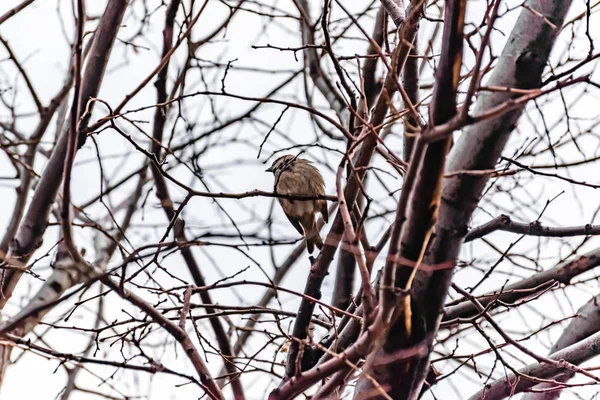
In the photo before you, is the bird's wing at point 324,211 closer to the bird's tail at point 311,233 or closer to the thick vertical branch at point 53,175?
the bird's tail at point 311,233

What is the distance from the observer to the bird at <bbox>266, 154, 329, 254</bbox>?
5827 millimetres

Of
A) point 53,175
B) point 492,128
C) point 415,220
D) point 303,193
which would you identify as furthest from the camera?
point 303,193

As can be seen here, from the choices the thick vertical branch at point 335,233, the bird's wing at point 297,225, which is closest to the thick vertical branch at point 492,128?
the thick vertical branch at point 335,233

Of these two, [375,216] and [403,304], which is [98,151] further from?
[375,216]

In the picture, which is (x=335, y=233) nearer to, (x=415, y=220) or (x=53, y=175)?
(x=415, y=220)

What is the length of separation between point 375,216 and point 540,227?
3.23m

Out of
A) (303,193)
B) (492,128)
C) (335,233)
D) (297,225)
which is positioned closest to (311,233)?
(297,225)

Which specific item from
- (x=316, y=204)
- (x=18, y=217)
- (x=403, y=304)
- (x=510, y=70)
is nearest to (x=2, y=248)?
(x=18, y=217)

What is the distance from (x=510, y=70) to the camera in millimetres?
2279

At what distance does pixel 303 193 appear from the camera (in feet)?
19.6

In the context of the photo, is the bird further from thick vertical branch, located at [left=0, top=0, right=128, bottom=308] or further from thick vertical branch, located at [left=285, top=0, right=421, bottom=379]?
thick vertical branch, located at [left=0, top=0, right=128, bottom=308]

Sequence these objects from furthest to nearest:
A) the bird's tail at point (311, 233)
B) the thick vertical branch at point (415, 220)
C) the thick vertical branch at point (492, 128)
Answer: the bird's tail at point (311, 233)
the thick vertical branch at point (492, 128)
the thick vertical branch at point (415, 220)

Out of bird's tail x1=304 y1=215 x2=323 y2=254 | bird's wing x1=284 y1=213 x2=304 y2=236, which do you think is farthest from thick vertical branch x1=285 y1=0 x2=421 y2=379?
bird's wing x1=284 y1=213 x2=304 y2=236

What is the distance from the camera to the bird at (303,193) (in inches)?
229
